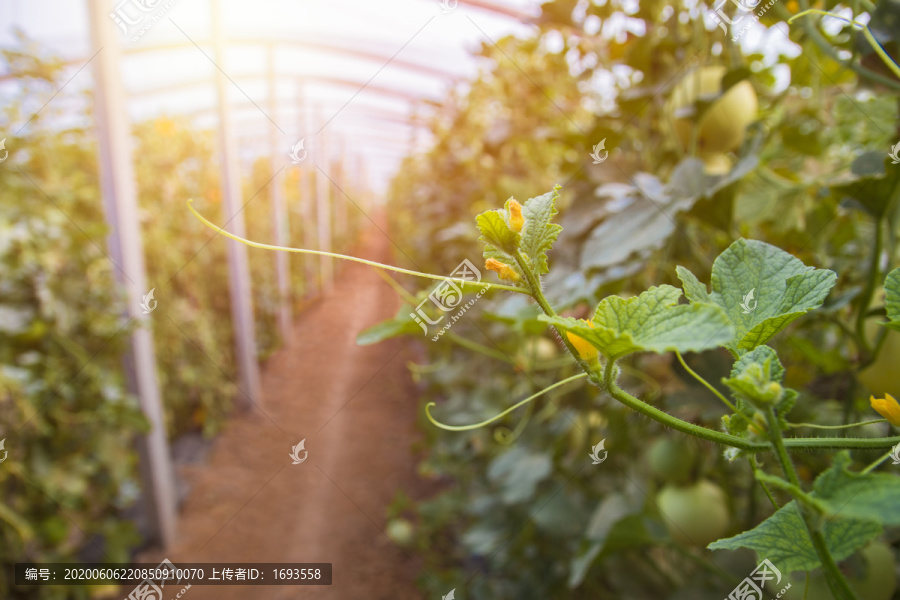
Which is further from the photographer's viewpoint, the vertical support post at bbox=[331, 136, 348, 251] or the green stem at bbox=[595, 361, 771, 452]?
the vertical support post at bbox=[331, 136, 348, 251]

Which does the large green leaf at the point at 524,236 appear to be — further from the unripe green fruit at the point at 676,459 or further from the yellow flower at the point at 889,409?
the unripe green fruit at the point at 676,459

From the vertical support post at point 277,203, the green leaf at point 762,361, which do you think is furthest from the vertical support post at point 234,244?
the green leaf at point 762,361

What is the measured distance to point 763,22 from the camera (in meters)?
0.58

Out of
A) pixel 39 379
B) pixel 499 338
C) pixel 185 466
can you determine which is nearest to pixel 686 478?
pixel 499 338

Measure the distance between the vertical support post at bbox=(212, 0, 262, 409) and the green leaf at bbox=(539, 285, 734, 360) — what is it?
2673mm

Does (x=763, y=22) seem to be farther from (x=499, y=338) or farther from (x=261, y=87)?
(x=261, y=87)

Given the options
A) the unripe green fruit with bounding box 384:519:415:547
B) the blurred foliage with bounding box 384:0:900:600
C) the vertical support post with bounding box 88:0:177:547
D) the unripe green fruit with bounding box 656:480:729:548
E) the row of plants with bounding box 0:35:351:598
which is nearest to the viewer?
the blurred foliage with bounding box 384:0:900:600

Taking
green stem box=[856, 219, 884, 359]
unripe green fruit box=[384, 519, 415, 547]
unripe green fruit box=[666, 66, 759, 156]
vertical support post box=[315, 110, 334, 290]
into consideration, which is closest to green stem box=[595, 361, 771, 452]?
green stem box=[856, 219, 884, 359]

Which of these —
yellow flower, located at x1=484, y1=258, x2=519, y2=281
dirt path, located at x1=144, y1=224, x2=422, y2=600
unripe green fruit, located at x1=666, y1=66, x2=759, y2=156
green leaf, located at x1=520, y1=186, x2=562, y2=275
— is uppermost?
unripe green fruit, located at x1=666, y1=66, x2=759, y2=156

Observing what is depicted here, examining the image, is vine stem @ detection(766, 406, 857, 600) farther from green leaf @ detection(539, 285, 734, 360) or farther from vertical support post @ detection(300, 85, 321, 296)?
vertical support post @ detection(300, 85, 321, 296)

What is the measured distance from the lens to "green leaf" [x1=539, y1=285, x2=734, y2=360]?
0.57 ft

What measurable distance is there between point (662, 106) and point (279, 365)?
3.78 metres

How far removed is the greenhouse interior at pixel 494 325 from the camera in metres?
0.25

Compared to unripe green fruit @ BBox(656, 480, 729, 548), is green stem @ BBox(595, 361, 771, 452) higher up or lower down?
higher up
